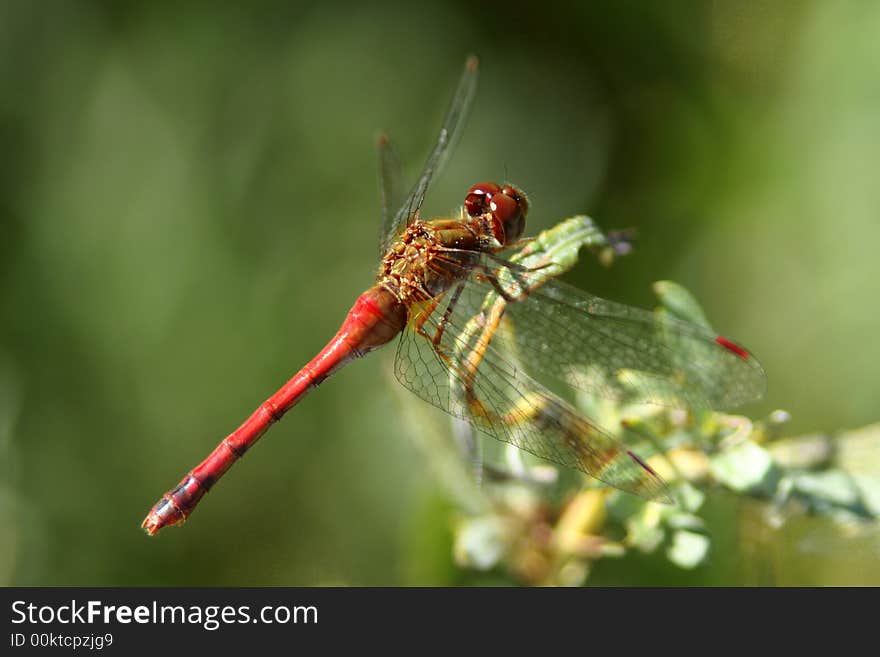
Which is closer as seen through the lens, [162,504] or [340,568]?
[162,504]

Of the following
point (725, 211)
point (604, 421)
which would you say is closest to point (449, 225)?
point (604, 421)

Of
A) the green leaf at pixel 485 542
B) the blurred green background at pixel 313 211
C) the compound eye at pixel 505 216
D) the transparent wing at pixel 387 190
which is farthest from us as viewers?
the blurred green background at pixel 313 211

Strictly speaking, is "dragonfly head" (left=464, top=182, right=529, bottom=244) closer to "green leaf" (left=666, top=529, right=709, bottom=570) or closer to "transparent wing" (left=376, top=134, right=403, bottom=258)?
"transparent wing" (left=376, top=134, right=403, bottom=258)

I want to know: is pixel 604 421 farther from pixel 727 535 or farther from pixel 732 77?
pixel 732 77

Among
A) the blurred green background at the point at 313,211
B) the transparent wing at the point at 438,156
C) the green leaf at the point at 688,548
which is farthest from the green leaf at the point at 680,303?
the blurred green background at the point at 313,211

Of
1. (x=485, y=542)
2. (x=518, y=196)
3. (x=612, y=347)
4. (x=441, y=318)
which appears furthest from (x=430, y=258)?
(x=485, y=542)

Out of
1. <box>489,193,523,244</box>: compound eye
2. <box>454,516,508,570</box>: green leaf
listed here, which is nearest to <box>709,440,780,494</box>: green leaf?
<box>454,516,508,570</box>: green leaf

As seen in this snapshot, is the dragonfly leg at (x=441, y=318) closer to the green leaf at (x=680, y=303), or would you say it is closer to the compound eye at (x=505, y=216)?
the compound eye at (x=505, y=216)
